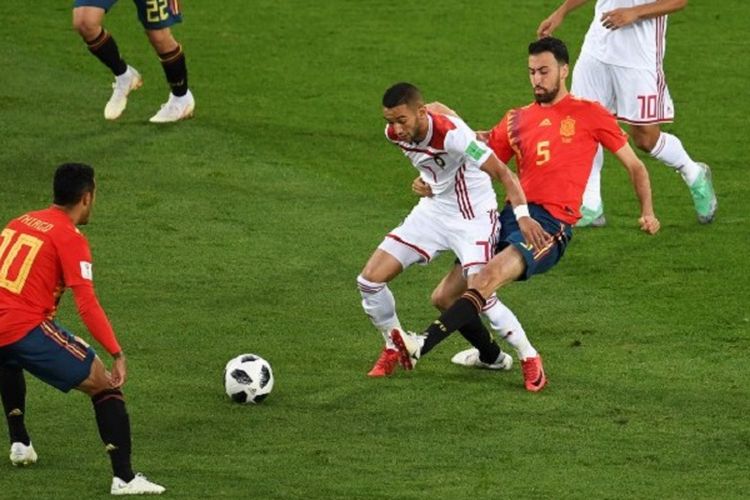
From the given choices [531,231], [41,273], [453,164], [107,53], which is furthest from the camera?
[107,53]

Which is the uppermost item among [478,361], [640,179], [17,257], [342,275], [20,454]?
[17,257]

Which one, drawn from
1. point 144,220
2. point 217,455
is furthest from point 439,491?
point 144,220

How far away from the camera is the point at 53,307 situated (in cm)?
927

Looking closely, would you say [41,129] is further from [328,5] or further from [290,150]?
[328,5]

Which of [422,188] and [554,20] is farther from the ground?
[554,20]

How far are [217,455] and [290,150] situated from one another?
6.81 meters

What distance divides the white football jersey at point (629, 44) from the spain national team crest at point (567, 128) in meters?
2.94

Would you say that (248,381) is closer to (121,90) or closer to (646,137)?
(646,137)

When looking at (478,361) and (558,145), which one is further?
(478,361)

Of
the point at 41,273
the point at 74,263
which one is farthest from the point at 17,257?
the point at 74,263

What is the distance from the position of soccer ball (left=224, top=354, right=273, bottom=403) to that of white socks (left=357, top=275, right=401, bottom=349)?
85cm

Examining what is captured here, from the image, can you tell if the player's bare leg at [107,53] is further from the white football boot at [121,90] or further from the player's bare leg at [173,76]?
the player's bare leg at [173,76]

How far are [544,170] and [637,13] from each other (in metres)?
3.34

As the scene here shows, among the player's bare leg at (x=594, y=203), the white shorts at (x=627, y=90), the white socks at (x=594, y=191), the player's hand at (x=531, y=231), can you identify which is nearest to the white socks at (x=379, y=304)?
the player's hand at (x=531, y=231)
